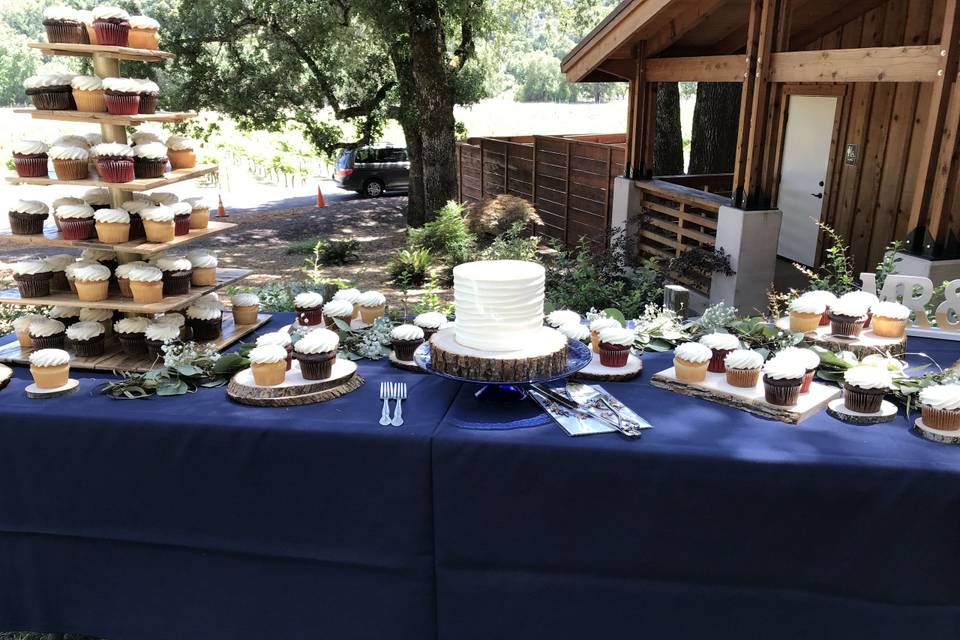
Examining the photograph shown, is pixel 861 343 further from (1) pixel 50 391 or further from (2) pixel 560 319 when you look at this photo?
(1) pixel 50 391

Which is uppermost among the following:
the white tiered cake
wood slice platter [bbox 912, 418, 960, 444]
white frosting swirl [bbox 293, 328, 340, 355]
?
the white tiered cake

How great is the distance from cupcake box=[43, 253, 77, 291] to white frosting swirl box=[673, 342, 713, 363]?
9.43ft

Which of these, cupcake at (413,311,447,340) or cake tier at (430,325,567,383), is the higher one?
cake tier at (430,325,567,383)

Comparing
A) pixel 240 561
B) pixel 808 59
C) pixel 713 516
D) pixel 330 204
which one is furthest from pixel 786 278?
pixel 330 204

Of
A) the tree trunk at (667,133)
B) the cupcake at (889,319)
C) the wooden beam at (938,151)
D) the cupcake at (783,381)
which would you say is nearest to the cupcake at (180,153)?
the cupcake at (783,381)

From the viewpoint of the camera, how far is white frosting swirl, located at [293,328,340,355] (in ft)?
10.1

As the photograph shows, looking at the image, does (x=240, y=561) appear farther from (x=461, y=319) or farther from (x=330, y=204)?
(x=330, y=204)

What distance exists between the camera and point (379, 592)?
279 cm

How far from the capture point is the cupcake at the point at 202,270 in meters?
3.70

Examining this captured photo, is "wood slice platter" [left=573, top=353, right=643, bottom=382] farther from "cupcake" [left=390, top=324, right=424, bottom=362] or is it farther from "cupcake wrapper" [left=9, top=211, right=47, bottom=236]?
"cupcake wrapper" [left=9, top=211, right=47, bottom=236]

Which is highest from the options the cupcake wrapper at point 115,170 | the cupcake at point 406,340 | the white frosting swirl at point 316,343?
the cupcake wrapper at point 115,170

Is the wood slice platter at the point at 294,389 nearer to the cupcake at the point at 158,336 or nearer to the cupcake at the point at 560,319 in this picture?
the cupcake at the point at 158,336

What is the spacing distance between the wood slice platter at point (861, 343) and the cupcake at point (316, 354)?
216 centimetres

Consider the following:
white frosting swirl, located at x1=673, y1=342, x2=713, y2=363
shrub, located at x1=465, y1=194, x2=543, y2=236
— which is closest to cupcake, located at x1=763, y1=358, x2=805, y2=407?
white frosting swirl, located at x1=673, y1=342, x2=713, y2=363
